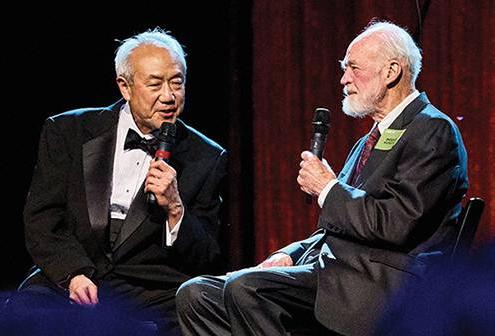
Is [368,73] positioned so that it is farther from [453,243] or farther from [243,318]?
[243,318]

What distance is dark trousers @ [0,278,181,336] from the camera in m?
3.29

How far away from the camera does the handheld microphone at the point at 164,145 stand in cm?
335

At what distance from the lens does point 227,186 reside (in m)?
5.03

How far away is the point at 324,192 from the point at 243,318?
48cm

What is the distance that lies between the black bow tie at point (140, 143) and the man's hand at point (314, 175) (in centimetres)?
77

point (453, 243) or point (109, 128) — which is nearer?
point (453, 243)

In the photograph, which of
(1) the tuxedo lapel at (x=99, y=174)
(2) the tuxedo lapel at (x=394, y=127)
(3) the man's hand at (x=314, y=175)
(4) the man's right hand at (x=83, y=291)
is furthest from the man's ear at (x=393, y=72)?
(4) the man's right hand at (x=83, y=291)

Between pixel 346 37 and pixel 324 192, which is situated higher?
pixel 346 37

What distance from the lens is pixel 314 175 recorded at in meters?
3.11

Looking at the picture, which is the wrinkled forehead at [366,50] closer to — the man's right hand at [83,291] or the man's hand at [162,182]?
the man's hand at [162,182]

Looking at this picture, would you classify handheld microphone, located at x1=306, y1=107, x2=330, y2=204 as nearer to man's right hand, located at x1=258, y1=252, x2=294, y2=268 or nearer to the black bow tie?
man's right hand, located at x1=258, y1=252, x2=294, y2=268

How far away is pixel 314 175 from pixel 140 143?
0.85 m

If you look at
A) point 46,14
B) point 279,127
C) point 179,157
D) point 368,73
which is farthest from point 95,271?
point 46,14

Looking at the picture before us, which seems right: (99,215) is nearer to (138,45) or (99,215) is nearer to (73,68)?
(138,45)
